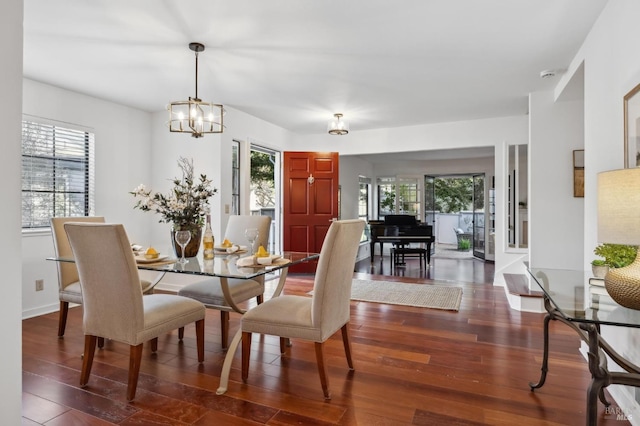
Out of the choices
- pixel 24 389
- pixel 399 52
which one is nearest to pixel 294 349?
pixel 24 389

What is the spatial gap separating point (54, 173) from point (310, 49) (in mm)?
3138

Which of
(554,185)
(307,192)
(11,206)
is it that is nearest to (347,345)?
(11,206)

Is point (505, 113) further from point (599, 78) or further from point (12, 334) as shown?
point (12, 334)

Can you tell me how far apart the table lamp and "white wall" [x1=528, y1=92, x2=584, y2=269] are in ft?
9.33

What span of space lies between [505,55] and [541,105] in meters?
1.35

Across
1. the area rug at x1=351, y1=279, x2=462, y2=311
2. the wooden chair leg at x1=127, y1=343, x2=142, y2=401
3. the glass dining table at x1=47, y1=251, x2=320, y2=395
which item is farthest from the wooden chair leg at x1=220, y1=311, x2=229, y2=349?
the area rug at x1=351, y1=279, x2=462, y2=311

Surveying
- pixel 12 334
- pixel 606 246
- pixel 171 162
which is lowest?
pixel 12 334

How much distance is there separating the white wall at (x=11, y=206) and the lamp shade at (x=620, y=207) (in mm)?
2230

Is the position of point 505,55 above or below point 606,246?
above

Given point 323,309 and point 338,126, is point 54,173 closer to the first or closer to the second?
point 338,126

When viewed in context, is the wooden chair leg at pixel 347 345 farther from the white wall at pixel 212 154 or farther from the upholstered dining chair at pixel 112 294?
the white wall at pixel 212 154

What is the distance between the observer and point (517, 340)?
3.10 meters

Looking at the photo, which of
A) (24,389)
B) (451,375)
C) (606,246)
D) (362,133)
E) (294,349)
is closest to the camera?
(606,246)

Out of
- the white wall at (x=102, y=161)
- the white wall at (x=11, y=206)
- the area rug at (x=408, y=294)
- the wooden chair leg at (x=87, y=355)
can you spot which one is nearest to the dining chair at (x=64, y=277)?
the wooden chair leg at (x=87, y=355)
